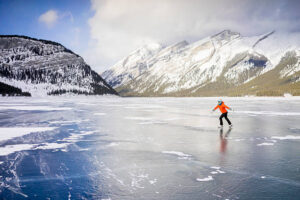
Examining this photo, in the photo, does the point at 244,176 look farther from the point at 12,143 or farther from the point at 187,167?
the point at 12,143

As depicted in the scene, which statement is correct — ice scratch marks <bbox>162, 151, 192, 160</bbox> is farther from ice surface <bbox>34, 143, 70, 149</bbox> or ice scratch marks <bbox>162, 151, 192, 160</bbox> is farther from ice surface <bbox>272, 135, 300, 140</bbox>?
ice surface <bbox>272, 135, 300, 140</bbox>

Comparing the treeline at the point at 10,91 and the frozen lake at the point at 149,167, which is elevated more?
the treeline at the point at 10,91

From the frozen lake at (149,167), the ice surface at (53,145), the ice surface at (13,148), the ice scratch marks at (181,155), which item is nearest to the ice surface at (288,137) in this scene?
the frozen lake at (149,167)

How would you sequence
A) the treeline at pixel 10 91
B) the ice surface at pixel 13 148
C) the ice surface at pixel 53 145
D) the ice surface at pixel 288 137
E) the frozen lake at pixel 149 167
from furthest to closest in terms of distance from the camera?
the treeline at pixel 10 91
the ice surface at pixel 288 137
the ice surface at pixel 53 145
the ice surface at pixel 13 148
the frozen lake at pixel 149 167

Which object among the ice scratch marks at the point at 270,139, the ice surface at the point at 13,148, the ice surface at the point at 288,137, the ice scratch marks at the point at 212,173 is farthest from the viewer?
the ice surface at the point at 288,137

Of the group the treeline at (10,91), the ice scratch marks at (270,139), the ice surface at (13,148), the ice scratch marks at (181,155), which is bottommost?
the ice surface at (13,148)

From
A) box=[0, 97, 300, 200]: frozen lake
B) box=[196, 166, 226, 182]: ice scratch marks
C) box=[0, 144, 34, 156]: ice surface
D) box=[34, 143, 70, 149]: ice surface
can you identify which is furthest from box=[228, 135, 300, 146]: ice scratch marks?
box=[0, 144, 34, 156]: ice surface

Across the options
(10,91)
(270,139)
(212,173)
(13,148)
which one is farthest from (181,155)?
(10,91)

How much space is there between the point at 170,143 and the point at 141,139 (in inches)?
73.6

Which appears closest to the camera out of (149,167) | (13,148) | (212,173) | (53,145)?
(212,173)

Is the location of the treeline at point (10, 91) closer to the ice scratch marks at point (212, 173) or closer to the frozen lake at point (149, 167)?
the frozen lake at point (149, 167)

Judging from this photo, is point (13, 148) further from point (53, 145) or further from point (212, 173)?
point (212, 173)

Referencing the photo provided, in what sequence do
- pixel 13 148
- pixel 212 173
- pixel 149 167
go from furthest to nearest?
pixel 13 148 → pixel 149 167 → pixel 212 173

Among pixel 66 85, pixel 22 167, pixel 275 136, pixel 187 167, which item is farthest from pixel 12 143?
pixel 66 85
